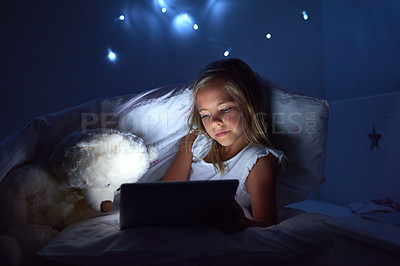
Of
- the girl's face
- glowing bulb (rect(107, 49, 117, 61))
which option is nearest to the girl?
the girl's face

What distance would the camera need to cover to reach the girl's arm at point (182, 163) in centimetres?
118

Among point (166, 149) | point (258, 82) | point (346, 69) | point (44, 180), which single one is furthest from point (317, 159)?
point (346, 69)

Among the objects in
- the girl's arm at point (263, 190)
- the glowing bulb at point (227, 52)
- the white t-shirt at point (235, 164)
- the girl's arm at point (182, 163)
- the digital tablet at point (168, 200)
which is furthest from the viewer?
the glowing bulb at point (227, 52)

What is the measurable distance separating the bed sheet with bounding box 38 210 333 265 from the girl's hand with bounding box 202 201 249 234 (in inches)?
0.8

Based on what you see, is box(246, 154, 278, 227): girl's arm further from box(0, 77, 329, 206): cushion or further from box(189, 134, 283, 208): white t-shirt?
box(0, 77, 329, 206): cushion

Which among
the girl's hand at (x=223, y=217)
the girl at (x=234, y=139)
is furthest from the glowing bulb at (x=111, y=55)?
the girl's hand at (x=223, y=217)

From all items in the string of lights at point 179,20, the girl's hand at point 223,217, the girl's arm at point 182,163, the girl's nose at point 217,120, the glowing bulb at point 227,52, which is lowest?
the girl's hand at point 223,217

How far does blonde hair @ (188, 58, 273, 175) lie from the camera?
1.05m

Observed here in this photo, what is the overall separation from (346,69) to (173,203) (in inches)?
66.3

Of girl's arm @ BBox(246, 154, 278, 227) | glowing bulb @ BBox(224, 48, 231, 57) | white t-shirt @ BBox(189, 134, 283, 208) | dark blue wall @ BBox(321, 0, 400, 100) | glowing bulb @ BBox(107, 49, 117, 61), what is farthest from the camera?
glowing bulb @ BBox(224, 48, 231, 57)

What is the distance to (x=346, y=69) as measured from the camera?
1.86 metres

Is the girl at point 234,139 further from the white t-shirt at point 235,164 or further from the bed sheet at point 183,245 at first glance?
the bed sheet at point 183,245

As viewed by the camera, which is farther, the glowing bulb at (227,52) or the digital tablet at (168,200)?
the glowing bulb at (227,52)

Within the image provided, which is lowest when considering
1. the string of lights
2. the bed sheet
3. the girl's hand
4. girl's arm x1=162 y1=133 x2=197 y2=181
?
the bed sheet
